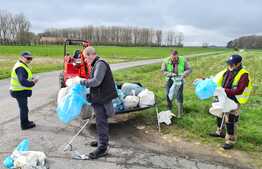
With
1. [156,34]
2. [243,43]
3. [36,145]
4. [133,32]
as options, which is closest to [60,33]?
[133,32]

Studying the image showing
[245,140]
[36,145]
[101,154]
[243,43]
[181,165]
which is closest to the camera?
[181,165]

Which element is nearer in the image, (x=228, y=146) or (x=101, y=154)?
(x=101, y=154)

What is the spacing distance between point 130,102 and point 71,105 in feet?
5.63

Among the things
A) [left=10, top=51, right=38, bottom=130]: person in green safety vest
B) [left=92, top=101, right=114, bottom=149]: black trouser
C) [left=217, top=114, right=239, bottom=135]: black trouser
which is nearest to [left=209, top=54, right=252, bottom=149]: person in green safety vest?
[left=217, top=114, right=239, bottom=135]: black trouser

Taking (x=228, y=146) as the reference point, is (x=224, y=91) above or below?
above

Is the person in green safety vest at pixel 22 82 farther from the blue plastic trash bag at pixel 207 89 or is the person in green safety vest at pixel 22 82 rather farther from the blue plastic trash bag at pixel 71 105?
the blue plastic trash bag at pixel 207 89

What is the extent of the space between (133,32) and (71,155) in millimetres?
128939

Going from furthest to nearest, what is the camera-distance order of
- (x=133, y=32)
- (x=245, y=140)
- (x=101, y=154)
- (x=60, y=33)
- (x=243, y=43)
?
(x=133, y=32) < (x=60, y=33) < (x=243, y=43) < (x=245, y=140) < (x=101, y=154)

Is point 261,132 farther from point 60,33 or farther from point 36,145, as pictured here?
point 60,33

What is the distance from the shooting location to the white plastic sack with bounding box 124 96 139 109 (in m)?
6.21

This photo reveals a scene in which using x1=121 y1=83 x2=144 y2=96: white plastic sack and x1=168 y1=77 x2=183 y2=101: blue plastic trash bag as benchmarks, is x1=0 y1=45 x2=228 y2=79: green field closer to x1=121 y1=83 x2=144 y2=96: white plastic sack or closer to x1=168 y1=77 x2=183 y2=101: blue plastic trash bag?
x1=121 y1=83 x2=144 y2=96: white plastic sack

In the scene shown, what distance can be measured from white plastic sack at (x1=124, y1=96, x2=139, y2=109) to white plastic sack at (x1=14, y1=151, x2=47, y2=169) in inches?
95.2

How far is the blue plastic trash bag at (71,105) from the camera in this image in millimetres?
4910

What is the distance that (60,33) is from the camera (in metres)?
120
